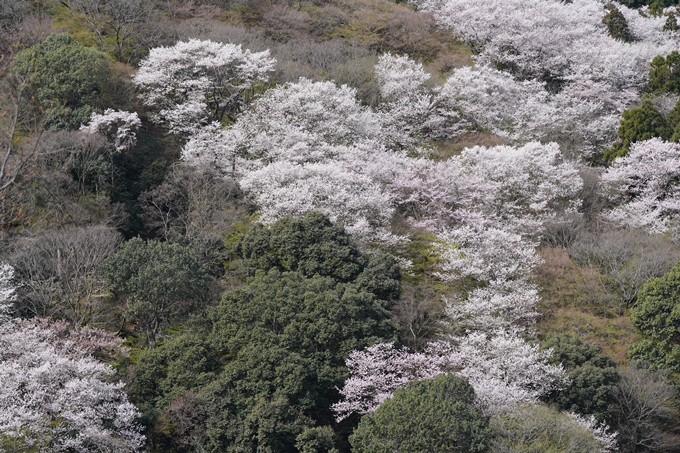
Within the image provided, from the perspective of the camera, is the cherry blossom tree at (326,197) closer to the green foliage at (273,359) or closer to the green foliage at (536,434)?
the green foliage at (273,359)

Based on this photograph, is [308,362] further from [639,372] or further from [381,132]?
[381,132]

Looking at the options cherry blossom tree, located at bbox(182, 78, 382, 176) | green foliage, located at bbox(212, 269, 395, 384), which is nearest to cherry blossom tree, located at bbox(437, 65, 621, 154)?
cherry blossom tree, located at bbox(182, 78, 382, 176)

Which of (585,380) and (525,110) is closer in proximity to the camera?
(585,380)

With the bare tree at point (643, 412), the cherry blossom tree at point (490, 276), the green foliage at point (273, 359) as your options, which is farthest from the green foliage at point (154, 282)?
the bare tree at point (643, 412)

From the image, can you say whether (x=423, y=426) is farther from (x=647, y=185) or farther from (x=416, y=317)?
(x=647, y=185)

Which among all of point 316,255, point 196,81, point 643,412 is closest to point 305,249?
point 316,255

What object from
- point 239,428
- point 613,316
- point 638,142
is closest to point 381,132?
point 638,142

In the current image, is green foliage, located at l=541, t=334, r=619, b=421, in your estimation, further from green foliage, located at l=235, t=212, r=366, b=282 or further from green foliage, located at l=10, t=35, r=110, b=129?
green foliage, located at l=10, t=35, r=110, b=129
